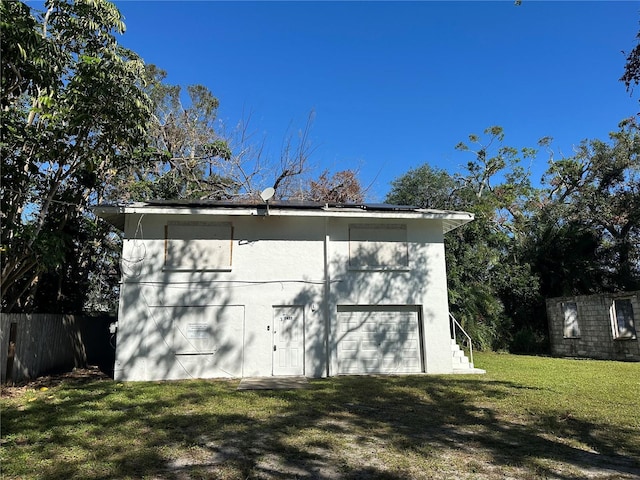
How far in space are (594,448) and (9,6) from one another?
11361 millimetres

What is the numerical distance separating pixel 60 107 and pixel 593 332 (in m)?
19.8

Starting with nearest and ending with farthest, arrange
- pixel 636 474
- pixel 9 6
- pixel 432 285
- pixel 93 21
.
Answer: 1. pixel 636 474
2. pixel 9 6
3. pixel 93 21
4. pixel 432 285

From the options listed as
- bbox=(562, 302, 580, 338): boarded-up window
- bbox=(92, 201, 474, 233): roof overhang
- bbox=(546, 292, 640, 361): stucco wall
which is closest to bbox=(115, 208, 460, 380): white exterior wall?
bbox=(92, 201, 474, 233): roof overhang

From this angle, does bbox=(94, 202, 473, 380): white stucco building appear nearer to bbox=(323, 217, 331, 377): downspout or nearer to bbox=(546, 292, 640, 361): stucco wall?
bbox=(323, 217, 331, 377): downspout

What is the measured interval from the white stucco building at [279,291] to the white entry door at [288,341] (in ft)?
0.09

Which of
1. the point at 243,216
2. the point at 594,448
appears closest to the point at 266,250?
the point at 243,216

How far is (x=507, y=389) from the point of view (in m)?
10.2

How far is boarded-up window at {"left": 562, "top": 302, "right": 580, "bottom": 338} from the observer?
65.2 ft

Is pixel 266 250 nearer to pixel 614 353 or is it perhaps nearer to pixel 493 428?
pixel 493 428

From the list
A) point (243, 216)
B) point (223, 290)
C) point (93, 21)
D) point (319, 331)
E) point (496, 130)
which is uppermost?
point (496, 130)

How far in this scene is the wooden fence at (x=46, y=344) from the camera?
414 inches

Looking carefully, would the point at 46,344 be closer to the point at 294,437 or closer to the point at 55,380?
the point at 55,380

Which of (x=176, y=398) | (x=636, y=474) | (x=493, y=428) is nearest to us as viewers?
(x=636, y=474)

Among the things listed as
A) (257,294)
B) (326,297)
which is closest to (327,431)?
(326,297)
